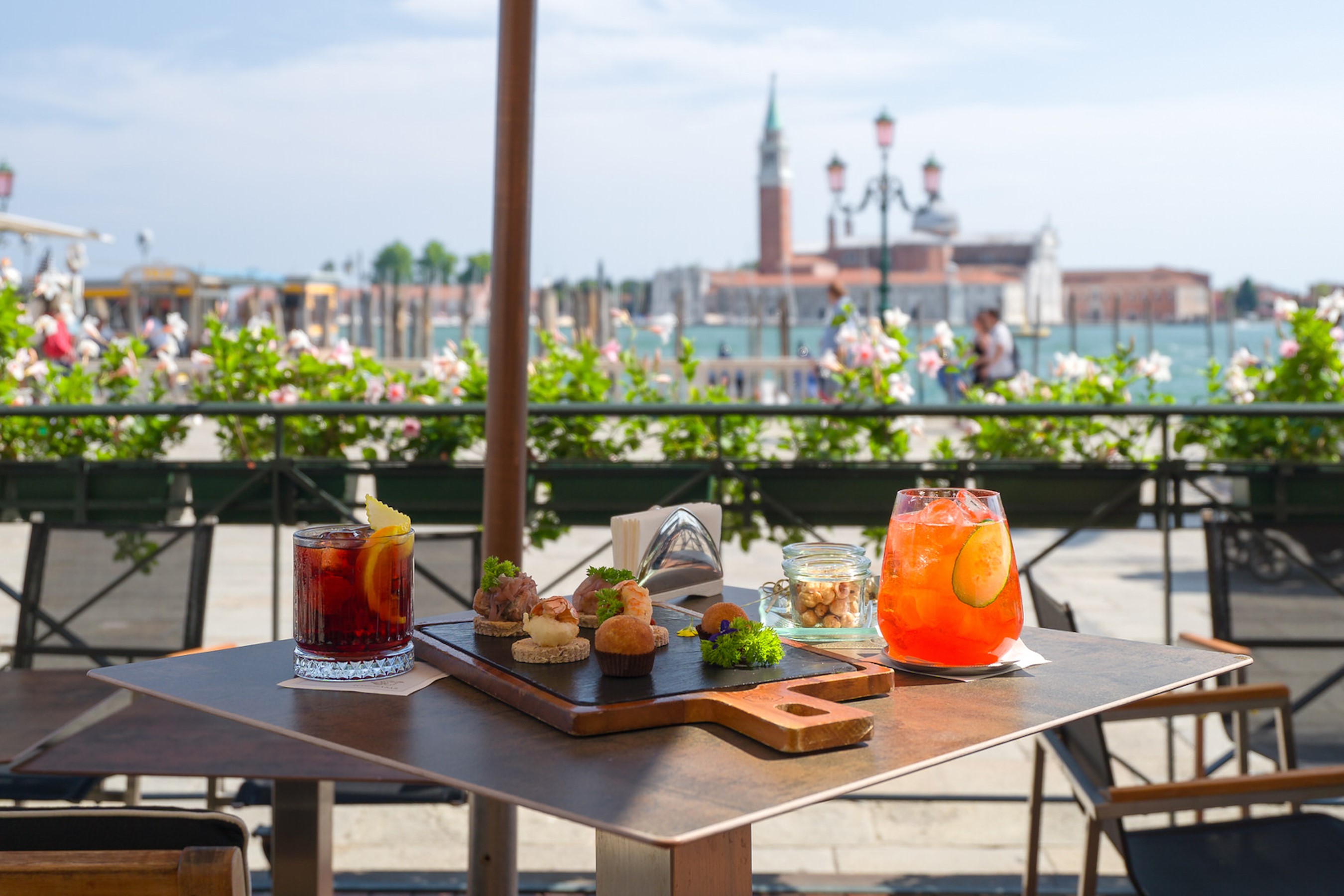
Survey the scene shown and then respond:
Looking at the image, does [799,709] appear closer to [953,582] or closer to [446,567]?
[953,582]

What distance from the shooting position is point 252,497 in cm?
321

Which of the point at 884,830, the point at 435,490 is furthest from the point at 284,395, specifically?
the point at 884,830

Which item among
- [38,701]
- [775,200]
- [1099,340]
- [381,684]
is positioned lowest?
[38,701]

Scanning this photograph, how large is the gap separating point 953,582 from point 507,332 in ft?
2.60

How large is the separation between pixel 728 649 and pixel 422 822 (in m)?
2.19

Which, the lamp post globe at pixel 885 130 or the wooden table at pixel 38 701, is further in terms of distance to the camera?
the lamp post globe at pixel 885 130

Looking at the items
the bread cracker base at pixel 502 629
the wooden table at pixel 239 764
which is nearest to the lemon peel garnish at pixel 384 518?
the bread cracker base at pixel 502 629

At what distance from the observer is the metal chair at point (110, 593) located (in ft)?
8.23

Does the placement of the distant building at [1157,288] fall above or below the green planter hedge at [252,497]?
above

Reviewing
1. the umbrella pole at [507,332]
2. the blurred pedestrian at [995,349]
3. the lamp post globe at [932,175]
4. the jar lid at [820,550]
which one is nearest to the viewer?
the jar lid at [820,550]

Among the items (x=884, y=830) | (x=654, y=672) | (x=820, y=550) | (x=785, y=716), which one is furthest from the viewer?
(x=884, y=830)

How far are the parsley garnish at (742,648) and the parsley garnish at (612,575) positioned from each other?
0.13 m

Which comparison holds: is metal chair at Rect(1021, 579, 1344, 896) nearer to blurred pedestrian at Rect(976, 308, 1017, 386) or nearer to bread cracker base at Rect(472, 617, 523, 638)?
bread cracker base at Rect(472, 617, 523, 638)

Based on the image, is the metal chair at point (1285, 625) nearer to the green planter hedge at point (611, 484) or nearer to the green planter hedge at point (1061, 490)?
the green planter hedge at point (1061, 490)
